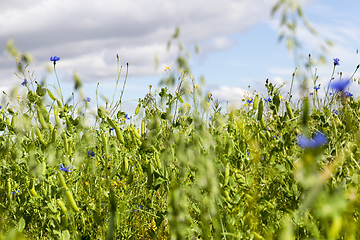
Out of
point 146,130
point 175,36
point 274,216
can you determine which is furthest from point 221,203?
point 175,36

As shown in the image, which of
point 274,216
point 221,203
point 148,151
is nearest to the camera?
point 221,203

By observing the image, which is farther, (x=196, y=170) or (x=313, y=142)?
(x=196, y=170)

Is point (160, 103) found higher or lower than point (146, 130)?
higher

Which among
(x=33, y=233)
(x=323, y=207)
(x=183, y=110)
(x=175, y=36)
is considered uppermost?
(x=175, y=36)

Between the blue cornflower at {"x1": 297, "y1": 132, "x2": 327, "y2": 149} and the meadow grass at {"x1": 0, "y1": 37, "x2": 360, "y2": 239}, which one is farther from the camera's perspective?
the meadow grass at {"x1": 0, "y1": 37, "x2": 360, "y2": 239}

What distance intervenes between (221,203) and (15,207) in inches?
51.9

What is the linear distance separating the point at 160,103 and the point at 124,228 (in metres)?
0.76

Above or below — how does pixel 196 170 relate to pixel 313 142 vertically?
above

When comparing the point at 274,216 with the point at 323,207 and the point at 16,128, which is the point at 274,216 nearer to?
the point at 323,207

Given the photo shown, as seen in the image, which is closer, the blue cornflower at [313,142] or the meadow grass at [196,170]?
the blue cornflower at [313,142]

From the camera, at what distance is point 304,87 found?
5.49ft

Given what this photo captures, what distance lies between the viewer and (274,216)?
5.03 feet

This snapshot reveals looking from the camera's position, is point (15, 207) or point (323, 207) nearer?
point (323, 207)

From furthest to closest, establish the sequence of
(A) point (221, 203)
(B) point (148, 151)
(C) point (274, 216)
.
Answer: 1. (B) point (148, 151)
2. (C) point (274, 216)
3. (A) point (221, 203)
